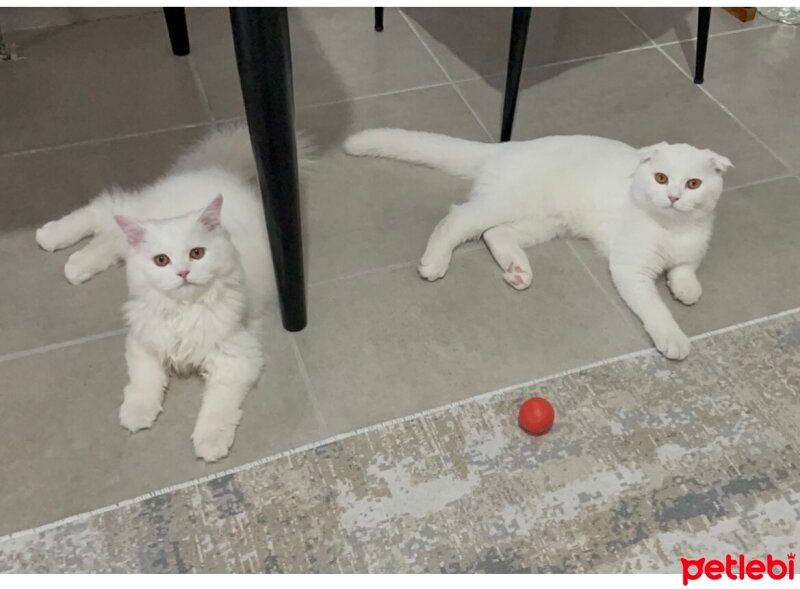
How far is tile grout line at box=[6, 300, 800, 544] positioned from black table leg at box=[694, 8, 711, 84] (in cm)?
85

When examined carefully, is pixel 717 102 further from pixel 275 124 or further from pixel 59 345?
pixel 59 345

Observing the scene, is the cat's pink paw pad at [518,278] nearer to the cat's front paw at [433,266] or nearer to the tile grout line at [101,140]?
the cat's front paw at [433,266]

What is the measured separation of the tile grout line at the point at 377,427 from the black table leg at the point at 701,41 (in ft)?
2.79

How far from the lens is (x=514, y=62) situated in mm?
1822

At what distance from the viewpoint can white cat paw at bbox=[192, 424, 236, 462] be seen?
129 centimetres

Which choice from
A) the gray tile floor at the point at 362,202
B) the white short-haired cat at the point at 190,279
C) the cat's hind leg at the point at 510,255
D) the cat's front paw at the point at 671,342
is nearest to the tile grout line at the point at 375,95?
the gray tile floor at the point at 362,202

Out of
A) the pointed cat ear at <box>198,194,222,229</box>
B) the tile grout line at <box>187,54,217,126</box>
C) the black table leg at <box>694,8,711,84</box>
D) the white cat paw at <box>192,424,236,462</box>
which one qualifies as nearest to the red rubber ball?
the white cat paw at <box>192,424,236,462</box>

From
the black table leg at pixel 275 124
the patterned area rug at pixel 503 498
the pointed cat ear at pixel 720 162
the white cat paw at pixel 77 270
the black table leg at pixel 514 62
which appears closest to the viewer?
the black table leg at pixel 275 124

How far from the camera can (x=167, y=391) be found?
4.60 ft

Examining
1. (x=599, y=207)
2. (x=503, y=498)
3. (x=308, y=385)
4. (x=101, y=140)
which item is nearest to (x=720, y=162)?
→ (x=599, y=207)

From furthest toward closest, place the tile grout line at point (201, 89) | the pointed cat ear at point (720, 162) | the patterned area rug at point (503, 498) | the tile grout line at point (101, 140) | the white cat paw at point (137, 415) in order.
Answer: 1. the tile grout line at point (201, 89)
2. the tile grout line at point (101, 140)
3. the pointed cat ear at point (720, 162)
4. the white cat paw at point (137, 415)
5. the patterned area rug at point (503, 498)

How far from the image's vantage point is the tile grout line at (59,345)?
4.78ft

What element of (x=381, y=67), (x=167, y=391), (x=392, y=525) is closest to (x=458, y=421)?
(x=392, y=525)

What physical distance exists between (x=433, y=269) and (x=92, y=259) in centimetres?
67
